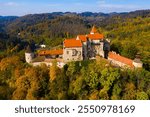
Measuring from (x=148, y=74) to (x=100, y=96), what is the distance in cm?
420

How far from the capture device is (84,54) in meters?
25.1

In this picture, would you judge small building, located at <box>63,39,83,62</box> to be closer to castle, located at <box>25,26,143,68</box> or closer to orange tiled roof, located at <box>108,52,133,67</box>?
castle, located at <box>25,26,143,68</box>

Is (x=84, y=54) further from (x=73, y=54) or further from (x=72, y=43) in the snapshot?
(x=72, y=43)

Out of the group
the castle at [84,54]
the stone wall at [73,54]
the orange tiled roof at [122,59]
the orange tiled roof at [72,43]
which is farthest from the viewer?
the orange tiled roof at [72,43]

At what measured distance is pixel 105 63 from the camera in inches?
917

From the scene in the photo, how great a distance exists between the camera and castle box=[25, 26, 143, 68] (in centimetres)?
2455

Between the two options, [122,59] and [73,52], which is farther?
[122,59]

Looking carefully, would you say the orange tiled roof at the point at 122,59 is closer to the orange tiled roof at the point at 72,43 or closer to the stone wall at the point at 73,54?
the stone wall at the point at 73,54

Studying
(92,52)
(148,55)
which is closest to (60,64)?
(92,52)

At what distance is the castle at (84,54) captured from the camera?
80.5 feet

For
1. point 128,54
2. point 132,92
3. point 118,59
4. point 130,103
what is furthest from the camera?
point 128,54

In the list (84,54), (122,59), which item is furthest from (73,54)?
(122,59)

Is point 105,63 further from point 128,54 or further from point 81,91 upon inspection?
point 128,54

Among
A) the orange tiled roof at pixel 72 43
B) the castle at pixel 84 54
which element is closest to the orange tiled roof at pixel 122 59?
the castle at pixel 84 54
